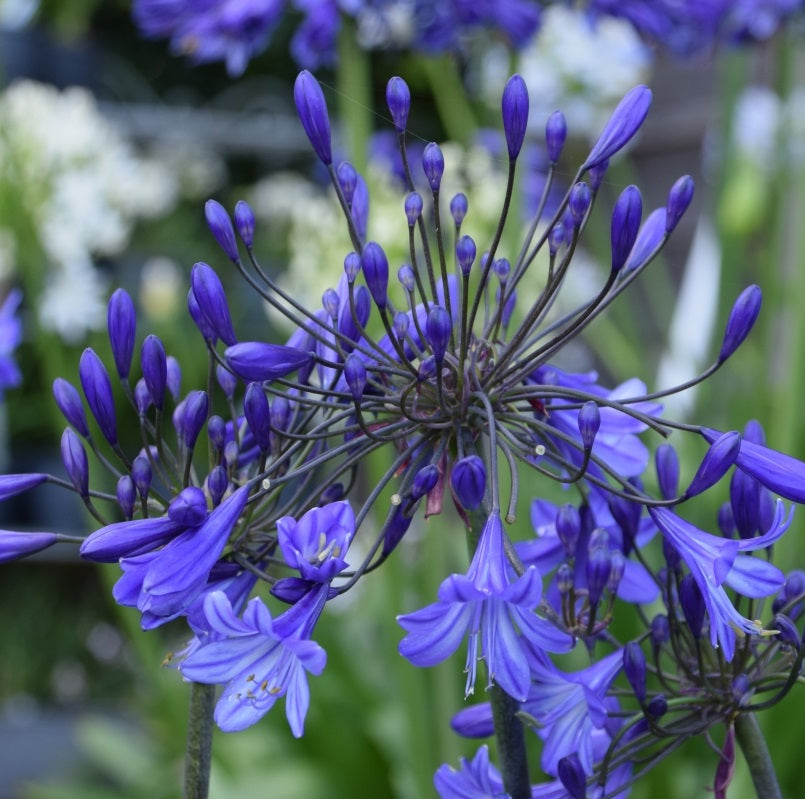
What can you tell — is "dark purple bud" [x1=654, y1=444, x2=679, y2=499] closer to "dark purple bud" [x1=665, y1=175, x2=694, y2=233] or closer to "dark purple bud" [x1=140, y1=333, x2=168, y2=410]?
"dark purple bud" [x1=665, y1=175, x2=694, y2=233]

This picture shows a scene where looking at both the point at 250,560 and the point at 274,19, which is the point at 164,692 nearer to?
the point at 274,19

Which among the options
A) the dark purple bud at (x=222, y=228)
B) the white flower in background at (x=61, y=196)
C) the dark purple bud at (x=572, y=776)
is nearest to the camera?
the dark purple bud at (x=572, y=776)

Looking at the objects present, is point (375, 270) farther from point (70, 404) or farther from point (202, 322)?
point (70, 404)

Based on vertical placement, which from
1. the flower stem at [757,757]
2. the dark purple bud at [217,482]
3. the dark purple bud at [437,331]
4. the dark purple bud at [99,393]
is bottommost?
the flower stem at [757,757]

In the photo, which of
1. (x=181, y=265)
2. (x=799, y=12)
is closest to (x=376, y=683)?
(x=799, y=12)

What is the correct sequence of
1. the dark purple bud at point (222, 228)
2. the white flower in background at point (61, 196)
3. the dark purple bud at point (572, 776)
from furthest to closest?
the white flower in background at point (61, 196), the dark purple bud at point (222, 228), the dark purple bud at point (572, 776)

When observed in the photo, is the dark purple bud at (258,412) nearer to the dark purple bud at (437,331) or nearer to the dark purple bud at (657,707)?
the dark purple bud at (437,331)

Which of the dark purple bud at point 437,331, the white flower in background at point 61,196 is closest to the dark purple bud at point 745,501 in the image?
the dark purple bud at point 437,331

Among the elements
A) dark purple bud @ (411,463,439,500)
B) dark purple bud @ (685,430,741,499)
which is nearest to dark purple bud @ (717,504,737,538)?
dark purple bud @ (685,430,741,499)
